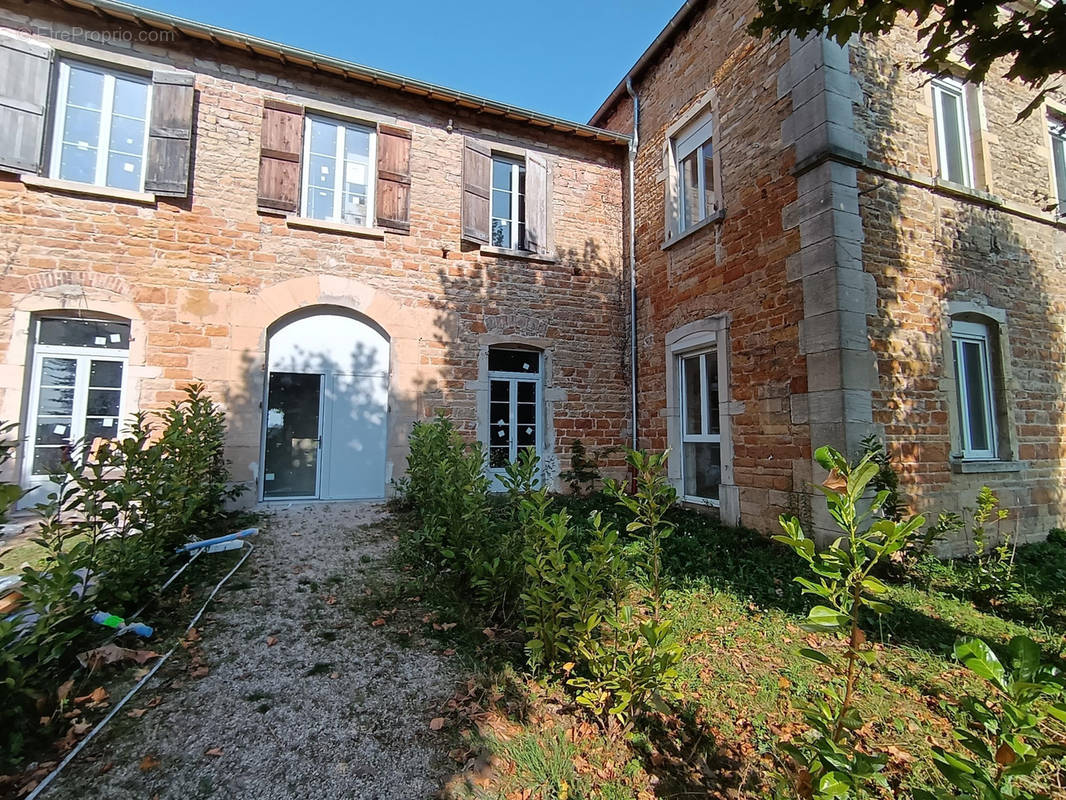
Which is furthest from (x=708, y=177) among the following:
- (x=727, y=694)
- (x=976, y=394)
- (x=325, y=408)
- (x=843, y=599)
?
(x=843, y=599)

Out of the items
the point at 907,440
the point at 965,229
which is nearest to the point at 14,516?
the point at 907,440

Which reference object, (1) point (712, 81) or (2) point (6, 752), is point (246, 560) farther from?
(1) point (712, 81)

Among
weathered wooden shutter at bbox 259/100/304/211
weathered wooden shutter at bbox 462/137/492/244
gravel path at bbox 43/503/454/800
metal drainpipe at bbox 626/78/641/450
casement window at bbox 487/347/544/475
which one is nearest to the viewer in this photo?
gravel path at bbox 43/503/454/800

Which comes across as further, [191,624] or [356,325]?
[356,325]

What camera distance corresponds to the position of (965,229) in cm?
588

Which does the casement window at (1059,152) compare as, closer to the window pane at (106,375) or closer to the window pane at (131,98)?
the window pane at (131,98)

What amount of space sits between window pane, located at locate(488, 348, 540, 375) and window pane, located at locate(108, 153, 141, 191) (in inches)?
204

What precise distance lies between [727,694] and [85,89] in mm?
9544

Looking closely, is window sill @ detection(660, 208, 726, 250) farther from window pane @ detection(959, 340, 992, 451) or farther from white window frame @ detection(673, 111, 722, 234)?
window pane @ detection(959, 340, 992, 451)

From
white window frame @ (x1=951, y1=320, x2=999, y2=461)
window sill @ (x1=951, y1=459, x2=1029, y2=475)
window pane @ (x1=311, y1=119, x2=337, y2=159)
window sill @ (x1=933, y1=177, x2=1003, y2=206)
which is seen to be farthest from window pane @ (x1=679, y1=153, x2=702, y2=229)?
window pane @ (x1=311, y1=119, x2=337, y2=159)

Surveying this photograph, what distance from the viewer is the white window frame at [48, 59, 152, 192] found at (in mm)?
6027

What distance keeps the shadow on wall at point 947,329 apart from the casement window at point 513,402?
472 cm

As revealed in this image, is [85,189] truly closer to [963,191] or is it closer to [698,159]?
[698,159]

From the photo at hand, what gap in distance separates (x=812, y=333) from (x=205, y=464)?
645cm
